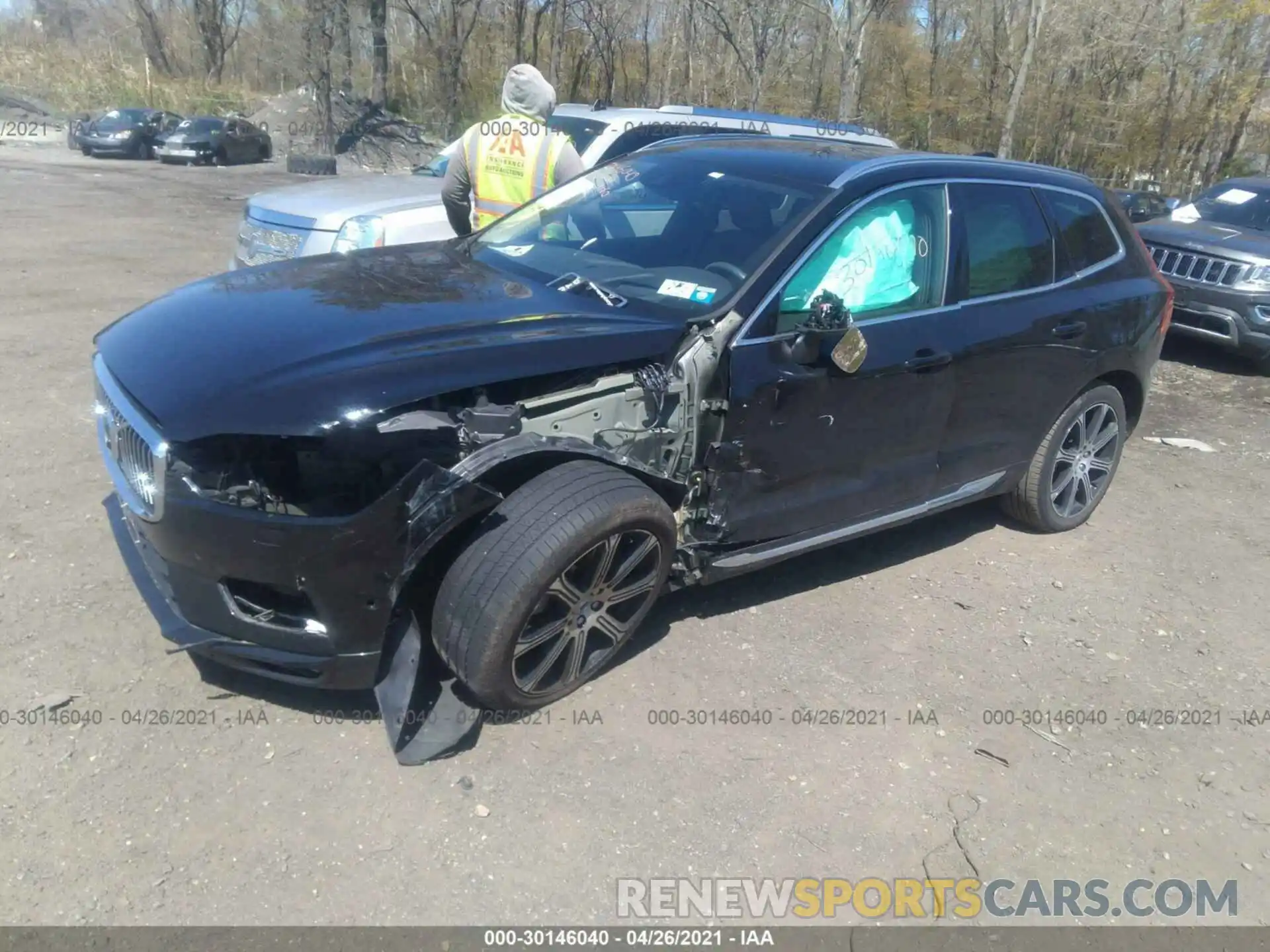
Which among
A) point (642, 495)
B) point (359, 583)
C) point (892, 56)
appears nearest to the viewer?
point (359, 583)

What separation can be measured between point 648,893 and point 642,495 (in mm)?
1233

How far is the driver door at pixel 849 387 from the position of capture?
3.62 meters

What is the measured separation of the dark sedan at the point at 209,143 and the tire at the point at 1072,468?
2452 centimetres

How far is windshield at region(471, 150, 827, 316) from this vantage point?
3789mm

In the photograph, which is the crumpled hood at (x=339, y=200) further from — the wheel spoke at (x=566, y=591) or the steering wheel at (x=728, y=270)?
the wheel spoke at (x=566, y=591)

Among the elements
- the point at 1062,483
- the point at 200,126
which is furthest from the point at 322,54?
the point at 1062,483

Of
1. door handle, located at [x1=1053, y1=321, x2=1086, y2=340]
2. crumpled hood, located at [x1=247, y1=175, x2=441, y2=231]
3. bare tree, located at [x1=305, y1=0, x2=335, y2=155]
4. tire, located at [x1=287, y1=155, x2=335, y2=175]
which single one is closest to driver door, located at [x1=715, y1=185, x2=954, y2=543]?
door handle, located at [x1=1053, y1=321, x2=1086, y2=340]

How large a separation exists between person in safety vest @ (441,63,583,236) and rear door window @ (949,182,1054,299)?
2169 millimetres

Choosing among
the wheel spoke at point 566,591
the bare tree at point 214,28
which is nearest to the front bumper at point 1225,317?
the wheel spoke at point 566,591

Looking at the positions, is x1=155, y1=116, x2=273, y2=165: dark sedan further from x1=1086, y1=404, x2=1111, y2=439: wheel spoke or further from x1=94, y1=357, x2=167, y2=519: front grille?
x1=1086, y1=404, x2=1111, y2=439: wheel spoke

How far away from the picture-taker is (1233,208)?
10.1 meters
